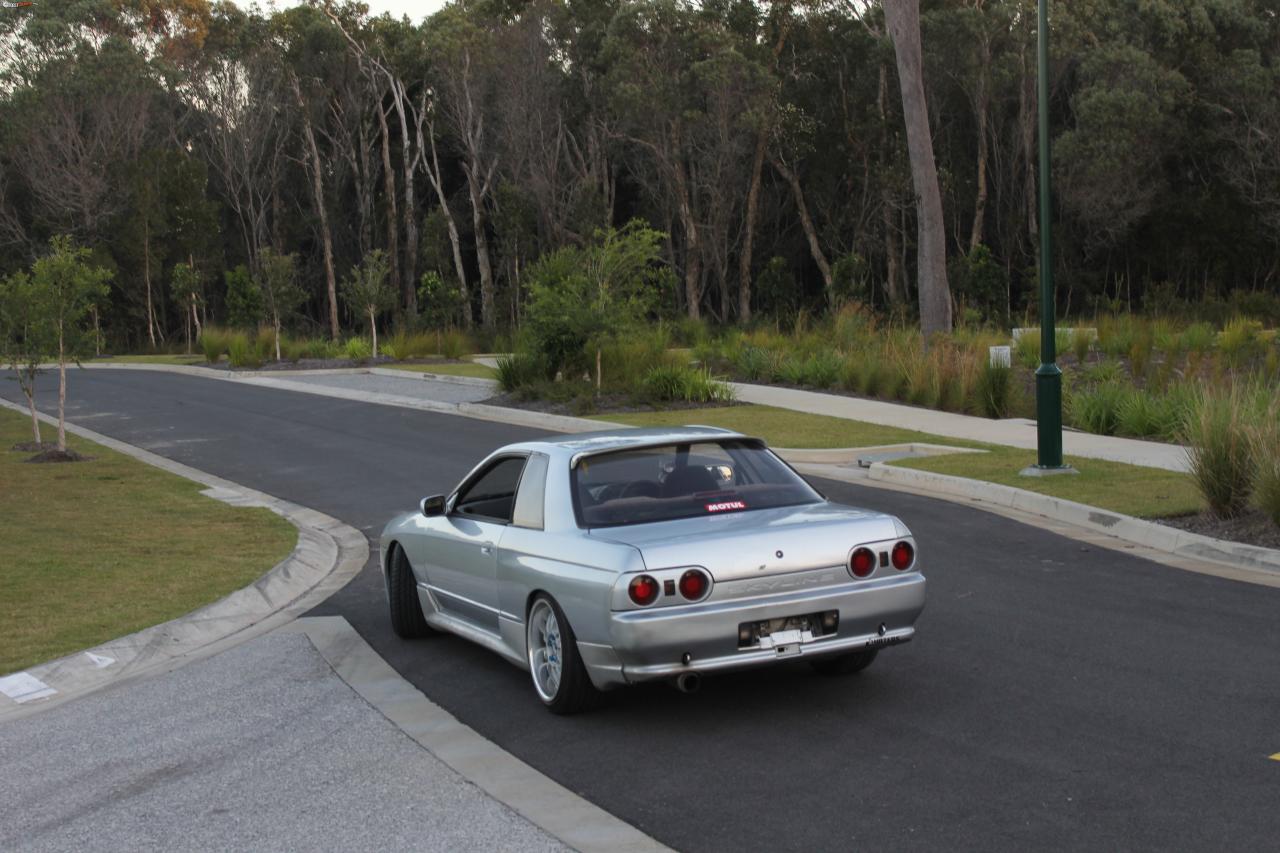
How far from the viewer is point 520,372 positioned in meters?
27.9

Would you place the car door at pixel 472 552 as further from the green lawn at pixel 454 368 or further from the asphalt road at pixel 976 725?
the green lawn at pixel 454 368

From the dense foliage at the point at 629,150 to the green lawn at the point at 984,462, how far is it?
1442 centimetres

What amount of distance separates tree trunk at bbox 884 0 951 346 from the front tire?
25.5 meters

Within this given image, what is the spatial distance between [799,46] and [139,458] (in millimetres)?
38487

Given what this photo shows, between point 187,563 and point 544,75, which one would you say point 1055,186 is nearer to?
point 544,75

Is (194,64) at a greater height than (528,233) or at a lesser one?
greater

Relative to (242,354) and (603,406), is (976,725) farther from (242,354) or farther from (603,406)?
(242,354)

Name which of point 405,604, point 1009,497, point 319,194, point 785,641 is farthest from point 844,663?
point 319,194

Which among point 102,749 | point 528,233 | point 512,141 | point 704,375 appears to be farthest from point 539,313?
point 512,141

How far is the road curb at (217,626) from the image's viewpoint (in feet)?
27.2

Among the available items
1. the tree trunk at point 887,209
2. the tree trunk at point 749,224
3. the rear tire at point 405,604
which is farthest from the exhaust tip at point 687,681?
the tree trunk at point 887,209

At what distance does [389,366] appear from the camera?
3881 centimetres

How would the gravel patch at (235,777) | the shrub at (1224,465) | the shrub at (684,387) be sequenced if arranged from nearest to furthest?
the gravel patch at (235,777)
the shrub at (1224,465)
the shrub at (684,387)

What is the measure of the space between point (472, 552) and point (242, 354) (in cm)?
3536
